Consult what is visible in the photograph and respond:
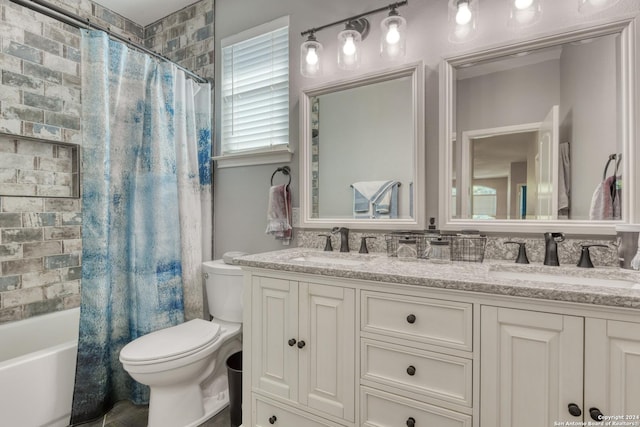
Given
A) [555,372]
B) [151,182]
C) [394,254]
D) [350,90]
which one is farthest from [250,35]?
[555,372]

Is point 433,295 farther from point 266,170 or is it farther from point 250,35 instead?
point 250,35

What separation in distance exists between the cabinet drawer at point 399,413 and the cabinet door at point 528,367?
0.34 ft

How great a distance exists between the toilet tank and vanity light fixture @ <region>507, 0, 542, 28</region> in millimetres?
1893

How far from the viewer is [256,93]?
214cm

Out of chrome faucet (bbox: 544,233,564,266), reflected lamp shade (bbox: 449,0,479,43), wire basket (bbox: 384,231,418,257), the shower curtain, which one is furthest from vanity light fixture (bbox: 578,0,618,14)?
the shower curtain

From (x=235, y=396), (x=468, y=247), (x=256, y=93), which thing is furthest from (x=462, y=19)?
(x=235, y=396)

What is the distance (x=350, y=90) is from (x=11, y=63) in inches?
85.1

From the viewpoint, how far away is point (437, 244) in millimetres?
1369

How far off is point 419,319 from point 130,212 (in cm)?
172

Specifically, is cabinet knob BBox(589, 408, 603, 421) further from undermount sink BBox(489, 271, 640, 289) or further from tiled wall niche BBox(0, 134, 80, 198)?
tiled wall niche BBox(0, 134, 80, 198)

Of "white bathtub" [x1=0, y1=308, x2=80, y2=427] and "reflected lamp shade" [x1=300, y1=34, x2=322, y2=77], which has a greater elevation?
"reflected lamp shade" [x1=300, y1=34, x2=322, y2=77]

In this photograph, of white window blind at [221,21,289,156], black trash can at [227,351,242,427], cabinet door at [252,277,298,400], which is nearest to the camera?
cabinet door at [252,277,298,400]

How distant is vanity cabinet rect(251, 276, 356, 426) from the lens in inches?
46.5

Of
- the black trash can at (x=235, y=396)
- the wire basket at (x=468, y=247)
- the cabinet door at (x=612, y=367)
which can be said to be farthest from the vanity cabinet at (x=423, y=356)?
the wire basket at (x=468, y=247)
